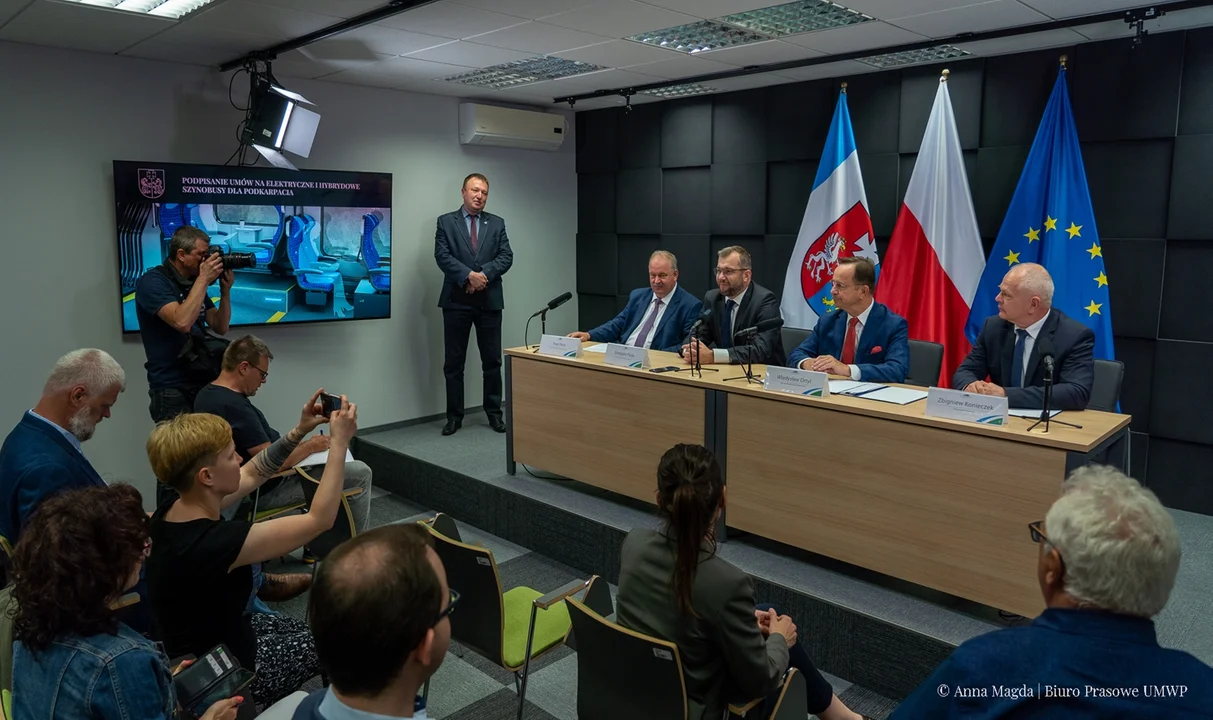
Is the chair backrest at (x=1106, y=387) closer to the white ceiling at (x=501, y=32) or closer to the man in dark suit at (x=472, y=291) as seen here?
the white ceiling at (x=501, y=32)

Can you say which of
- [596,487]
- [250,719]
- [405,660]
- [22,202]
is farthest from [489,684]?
[22,202]

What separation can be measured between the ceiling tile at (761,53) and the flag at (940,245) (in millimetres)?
833

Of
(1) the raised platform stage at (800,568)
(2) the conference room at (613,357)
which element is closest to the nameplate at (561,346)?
(2) the conference room at (613,357)

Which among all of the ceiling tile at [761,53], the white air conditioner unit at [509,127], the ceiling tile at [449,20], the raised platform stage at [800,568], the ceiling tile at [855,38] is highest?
the ceiling tile at [761,53]

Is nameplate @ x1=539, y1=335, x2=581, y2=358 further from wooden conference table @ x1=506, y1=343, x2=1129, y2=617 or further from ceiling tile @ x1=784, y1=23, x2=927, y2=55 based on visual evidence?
ceiling tile @ x1=784, y1=23, x2=927, y2=55

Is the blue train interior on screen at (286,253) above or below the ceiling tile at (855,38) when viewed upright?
below

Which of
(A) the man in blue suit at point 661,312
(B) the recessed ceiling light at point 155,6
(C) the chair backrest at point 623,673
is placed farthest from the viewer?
(A) the man in blue suit at point 661,312

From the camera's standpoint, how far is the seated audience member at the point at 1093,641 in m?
1.04

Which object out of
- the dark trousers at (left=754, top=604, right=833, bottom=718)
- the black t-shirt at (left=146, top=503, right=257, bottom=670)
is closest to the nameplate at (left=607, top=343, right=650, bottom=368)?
the dark trousers at (left=754, top=604, right=833, bottom=718)

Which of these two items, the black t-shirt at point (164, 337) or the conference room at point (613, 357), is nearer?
the conference room at point (613, 357)

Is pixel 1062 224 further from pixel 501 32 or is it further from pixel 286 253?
pixel 286 253

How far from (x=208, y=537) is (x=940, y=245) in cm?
398

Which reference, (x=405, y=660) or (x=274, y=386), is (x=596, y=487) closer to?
(x=274, y=386)

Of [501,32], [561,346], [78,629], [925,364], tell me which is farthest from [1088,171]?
[78,629]
